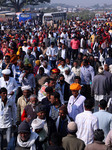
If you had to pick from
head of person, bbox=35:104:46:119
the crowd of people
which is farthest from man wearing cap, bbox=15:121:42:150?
head of person, bbox=35:104:46:119

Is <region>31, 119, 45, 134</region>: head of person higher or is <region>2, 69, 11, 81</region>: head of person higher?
<region>2, 69, 11, 81</region>: head of person

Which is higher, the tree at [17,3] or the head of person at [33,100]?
the tree at [17,3]

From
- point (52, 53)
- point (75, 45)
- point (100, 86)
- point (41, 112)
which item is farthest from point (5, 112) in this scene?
point (75, 45)

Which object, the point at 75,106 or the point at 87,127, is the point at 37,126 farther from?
the point at 75,106

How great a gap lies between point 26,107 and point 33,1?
271 ft

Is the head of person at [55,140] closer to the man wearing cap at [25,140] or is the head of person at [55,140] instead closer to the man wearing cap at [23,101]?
the man wearing cap at [25,140]

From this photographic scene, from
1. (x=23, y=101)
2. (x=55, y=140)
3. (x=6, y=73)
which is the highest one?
(x=6, y=73)

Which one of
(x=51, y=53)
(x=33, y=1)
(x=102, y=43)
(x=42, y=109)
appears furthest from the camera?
(x=33, y=1)

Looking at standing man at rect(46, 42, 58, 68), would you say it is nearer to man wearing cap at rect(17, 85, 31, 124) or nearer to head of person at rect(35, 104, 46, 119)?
man wearing cap at rect(17, 85, 31, 124)

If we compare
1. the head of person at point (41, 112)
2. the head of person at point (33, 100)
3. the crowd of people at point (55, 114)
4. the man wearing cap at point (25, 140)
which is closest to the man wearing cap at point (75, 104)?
the crowd of people at point (55, 114)

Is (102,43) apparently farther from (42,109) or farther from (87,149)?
(87,149)

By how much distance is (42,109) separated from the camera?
5.59m

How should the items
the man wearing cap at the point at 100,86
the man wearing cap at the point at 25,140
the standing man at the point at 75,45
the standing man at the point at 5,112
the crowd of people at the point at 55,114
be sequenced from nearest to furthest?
the man wearing cap at the point at 25,140 → the crowd of people at the point at 55,114 → the standing man at the point at 5,112 → the man wearing cap at the point at 100,86 → the standing man at the point at 75,45

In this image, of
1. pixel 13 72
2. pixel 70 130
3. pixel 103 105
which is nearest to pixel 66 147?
pixel 70 130
